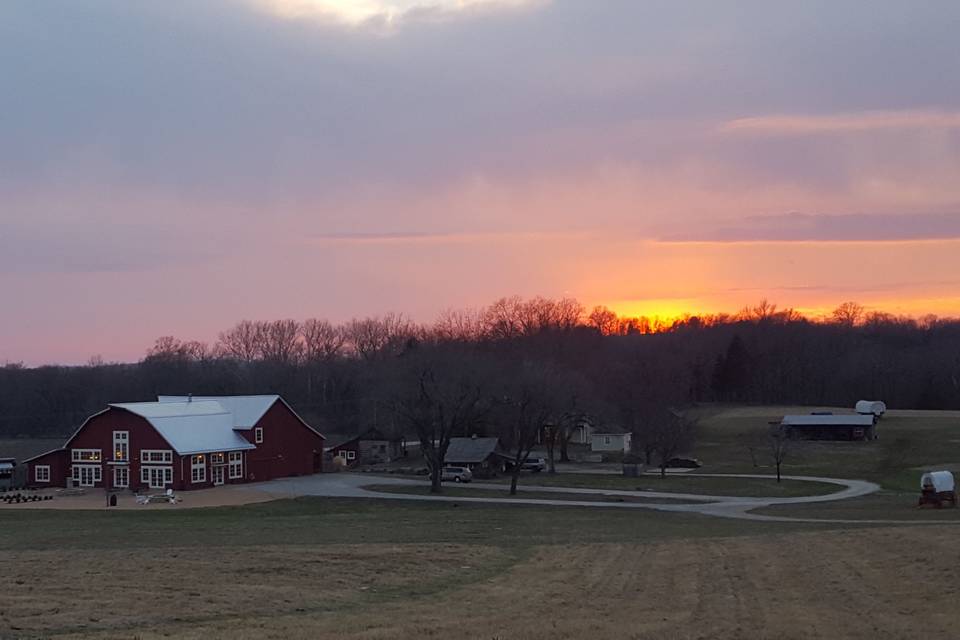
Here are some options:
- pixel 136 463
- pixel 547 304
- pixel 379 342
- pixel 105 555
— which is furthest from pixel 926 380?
pixel 105 555

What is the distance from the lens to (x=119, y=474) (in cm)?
6575

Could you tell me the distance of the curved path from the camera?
4488 centimetres

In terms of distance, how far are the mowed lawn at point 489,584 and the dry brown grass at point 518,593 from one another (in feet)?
0.17

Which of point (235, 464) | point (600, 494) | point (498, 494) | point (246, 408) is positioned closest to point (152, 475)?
point (235, 464)

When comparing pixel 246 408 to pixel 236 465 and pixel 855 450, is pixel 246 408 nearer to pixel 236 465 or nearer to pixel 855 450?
pixel 236 465

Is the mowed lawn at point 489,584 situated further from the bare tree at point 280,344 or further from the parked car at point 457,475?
the bare tree at point 280,344

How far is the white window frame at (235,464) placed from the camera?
67125 mm

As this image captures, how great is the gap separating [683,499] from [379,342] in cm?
11324

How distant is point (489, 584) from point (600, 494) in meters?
32.9

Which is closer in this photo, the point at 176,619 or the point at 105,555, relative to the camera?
the point at 176,619

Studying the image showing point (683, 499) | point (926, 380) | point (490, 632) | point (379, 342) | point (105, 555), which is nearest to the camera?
point (490, 632)

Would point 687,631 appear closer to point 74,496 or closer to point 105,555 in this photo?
point 105,555

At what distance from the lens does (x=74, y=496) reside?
61.0 meters

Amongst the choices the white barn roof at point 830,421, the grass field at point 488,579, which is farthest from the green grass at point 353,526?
the white barn roof at point 830,421
